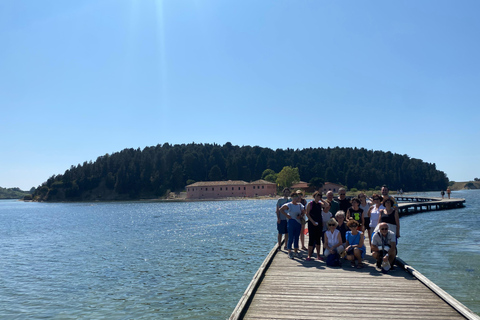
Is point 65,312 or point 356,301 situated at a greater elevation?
point 356,301

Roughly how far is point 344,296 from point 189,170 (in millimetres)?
148550

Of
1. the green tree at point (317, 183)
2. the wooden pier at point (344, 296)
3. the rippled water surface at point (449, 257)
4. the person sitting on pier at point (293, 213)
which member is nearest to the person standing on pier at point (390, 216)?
the wooden pier at point (344, 296)

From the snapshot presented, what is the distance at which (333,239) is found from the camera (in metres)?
9.95

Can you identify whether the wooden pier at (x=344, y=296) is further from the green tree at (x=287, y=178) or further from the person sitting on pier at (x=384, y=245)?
the green tree at (x=287, y=178)

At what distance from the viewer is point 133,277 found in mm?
14688

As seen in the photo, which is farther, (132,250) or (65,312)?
(132,250)

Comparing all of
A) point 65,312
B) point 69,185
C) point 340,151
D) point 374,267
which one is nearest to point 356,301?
point 374,267

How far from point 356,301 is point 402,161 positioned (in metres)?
188

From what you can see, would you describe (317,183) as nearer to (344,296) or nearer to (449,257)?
(449,257)

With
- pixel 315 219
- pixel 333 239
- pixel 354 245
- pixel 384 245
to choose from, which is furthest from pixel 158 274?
pixel 384 245

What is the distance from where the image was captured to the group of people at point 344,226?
938cm

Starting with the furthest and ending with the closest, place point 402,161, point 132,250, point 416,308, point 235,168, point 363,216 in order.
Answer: point 402,161
point 235,168
point 132,250
point 363,216
point 416,308

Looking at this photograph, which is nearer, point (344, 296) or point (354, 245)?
point (344, 296)

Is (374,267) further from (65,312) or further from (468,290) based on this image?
(65,312)
